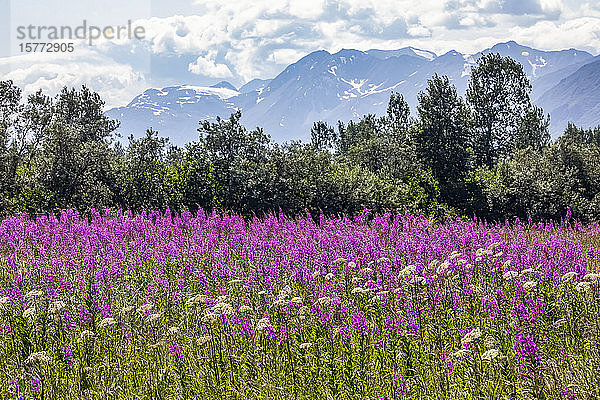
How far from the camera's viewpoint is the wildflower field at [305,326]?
4.56 m

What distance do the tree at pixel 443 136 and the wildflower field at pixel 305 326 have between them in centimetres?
1282

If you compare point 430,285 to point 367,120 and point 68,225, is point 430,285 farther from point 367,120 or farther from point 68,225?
point 367,120

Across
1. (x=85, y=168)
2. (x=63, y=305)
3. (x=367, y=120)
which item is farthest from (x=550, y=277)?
(x=367, y=120)

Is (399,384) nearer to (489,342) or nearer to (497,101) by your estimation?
(489,342)

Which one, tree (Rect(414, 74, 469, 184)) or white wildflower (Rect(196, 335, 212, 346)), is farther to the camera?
tree (Rect(414, 74, 469, 184))

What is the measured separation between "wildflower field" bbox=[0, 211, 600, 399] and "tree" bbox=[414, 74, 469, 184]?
12.8m

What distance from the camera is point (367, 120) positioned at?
221 ft

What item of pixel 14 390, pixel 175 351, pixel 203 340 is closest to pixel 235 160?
pixel 175 351

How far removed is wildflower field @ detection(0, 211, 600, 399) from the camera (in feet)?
15.0

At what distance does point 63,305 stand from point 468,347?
4.04m

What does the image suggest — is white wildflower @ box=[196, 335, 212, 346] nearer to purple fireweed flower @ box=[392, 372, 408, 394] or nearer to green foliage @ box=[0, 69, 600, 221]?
purple fireweed flower @ box=[392, 372, 408, 394]

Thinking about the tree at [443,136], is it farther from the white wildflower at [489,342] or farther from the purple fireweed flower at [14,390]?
the purple fireweed flower at [14,390]

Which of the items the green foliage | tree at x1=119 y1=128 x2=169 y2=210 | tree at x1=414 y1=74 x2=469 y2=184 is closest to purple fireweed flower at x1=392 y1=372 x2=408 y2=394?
the green foliage

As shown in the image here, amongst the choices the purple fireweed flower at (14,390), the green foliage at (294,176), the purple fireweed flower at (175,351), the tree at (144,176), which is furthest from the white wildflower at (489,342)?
the tree at (144,176)
